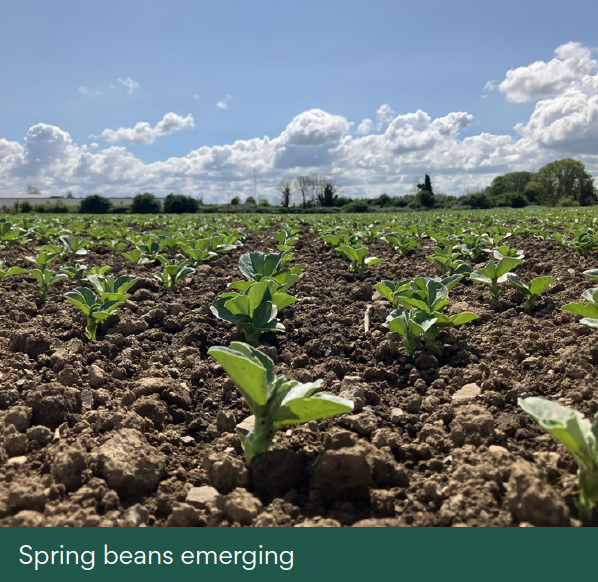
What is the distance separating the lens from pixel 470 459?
1802mm

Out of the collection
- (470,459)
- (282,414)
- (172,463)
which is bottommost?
(172,463)

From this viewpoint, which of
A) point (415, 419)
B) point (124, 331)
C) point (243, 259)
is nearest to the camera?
point (415, 419)

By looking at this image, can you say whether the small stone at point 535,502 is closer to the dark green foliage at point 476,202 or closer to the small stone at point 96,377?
the small stone at point 96,377

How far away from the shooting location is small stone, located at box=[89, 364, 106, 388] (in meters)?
2.65

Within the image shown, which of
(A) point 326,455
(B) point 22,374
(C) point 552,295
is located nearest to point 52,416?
(B) point 22,374

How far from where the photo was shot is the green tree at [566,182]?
6519cm

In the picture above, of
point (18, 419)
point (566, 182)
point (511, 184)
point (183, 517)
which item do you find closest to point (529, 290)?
point (183, 517)

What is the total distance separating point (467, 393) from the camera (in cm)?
241

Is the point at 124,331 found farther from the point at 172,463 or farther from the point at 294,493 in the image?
the point at 294,493

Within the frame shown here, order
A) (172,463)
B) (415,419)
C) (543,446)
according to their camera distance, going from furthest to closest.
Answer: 1. (415,419)
2. (172,463)
3. (543,446)

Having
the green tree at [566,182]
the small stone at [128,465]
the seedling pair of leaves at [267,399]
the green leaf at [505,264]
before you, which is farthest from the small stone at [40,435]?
the green tree at [566,182]

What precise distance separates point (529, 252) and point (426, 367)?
5185 millimetres

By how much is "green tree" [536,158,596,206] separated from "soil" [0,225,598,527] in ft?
233

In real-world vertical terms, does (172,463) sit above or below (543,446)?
below
